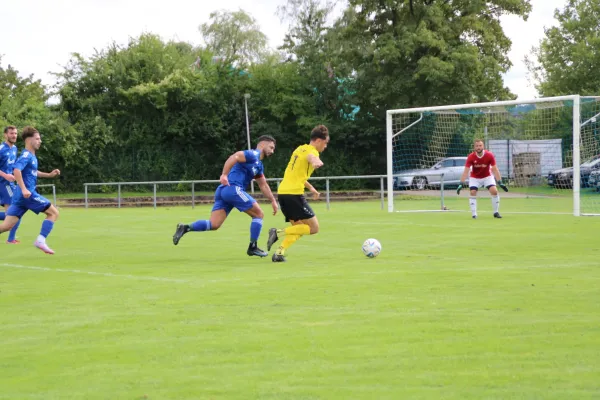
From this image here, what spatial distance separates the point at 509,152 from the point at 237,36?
34481mm

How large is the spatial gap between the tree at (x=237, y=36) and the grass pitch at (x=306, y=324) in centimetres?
4624

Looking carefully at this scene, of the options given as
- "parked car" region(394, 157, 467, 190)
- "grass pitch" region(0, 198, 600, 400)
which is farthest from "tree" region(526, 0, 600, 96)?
"grass pitch" region(0, 198, 600, 400)

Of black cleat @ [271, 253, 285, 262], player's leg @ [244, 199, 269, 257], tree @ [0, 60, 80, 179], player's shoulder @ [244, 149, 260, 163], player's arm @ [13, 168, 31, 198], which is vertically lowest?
black cleat @ [271, 253, 285, 262]

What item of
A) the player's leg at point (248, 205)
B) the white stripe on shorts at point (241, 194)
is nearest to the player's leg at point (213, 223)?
the player's leg at point (248, 205)

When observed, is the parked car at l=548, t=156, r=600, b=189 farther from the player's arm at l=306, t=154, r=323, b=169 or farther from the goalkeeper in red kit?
the player's arm at l=306, t=154, r=323, b=169

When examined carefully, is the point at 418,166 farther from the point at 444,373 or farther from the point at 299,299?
the point at 444,373

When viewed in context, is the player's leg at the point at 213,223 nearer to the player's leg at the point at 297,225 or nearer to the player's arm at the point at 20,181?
the player's leg at the point at 297,225

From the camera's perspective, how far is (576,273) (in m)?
9.66

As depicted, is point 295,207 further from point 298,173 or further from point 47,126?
point 47,126

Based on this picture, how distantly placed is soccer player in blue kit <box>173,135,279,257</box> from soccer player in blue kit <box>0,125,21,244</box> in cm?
363

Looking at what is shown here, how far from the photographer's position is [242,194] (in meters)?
12.5

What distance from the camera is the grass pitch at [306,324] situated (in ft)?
15.9

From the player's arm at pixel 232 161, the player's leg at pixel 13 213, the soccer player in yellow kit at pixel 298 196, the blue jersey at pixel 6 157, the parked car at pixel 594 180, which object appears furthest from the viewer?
the parked car at pixel 594 180

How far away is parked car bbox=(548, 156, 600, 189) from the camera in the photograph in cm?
2442
